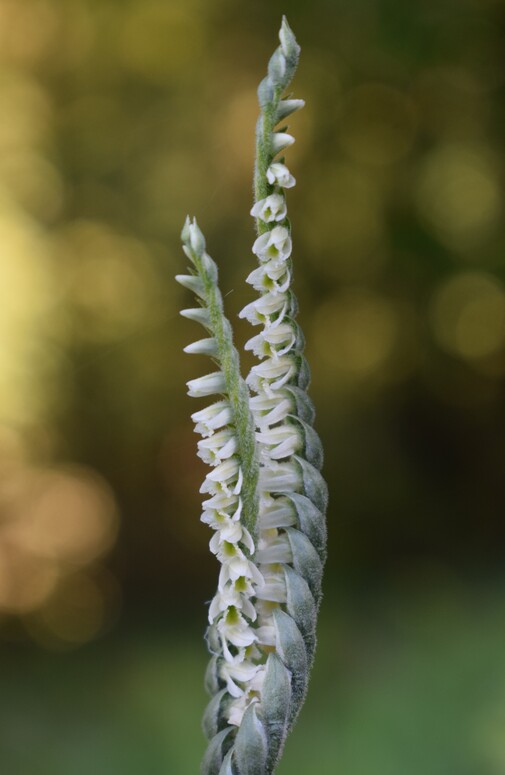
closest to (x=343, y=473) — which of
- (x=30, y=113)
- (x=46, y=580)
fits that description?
(x=46, y=580)

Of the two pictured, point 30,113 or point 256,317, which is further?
point 30,113

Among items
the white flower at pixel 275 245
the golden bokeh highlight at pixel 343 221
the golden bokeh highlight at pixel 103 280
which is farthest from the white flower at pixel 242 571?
the golden bokeh highlight at pixel 343 221

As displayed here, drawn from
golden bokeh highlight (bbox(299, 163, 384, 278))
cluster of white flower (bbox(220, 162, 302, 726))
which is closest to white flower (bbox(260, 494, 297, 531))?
cluster of white flower (bbox(220, 162, 302, 726))

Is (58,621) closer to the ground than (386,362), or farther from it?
closer to the ground

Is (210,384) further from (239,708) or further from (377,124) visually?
(377,124)

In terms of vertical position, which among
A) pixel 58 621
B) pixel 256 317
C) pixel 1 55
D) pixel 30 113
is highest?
pixel 1 55

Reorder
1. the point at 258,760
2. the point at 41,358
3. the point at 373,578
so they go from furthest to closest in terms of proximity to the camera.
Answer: the point at 373,578, the point at 41,358, the point at 258,760

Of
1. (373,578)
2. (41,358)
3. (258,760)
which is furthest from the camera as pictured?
(373,578)

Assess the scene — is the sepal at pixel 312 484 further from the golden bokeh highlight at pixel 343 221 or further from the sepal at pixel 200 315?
the golden bokeh highlight at pixel 343 221

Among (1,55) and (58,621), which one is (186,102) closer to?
(1,55)
